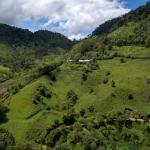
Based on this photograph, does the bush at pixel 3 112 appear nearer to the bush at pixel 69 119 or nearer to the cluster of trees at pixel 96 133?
the cluster of trees at pixel 96 133

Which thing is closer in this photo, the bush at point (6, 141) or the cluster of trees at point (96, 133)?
the bush at point (6, 141)

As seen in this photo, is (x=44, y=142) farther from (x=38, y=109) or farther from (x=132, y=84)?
(x=132, y=84)

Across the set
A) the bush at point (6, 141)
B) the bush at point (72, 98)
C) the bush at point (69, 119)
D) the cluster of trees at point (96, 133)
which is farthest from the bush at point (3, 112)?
the bush at point (69, 119)

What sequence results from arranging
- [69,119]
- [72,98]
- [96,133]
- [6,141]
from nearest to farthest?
[6,141] < [96,133] < [69,119] < [72,98]

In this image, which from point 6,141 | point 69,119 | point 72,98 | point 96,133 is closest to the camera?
point 6,141

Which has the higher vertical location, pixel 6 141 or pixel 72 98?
pixel 72 98

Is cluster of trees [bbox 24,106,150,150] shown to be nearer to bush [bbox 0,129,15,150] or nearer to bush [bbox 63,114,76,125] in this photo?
bush [bbox 63,114,76,125]

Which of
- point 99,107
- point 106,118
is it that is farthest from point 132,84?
point 106,118

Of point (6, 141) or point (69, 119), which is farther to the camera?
point (69, 119)

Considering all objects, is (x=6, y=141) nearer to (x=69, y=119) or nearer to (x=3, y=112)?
(x=69, y=119)

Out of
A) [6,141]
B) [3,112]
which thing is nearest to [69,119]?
[6,141]

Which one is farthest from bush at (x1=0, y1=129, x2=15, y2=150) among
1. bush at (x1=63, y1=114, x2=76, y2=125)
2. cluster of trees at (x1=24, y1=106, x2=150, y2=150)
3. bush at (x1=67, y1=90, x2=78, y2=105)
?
bush at (x1=67, y1=90, x2=78, y2=105)
